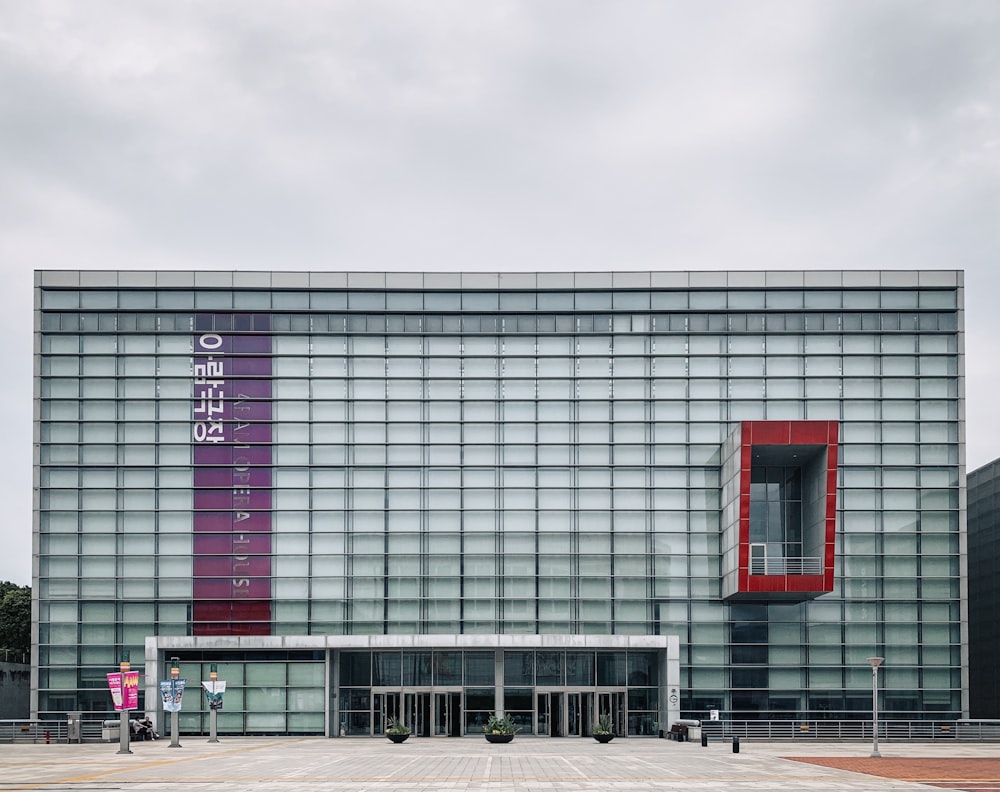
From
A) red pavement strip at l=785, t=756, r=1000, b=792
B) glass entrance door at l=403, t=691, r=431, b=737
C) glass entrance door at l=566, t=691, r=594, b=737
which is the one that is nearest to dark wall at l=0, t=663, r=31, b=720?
glass entrance door at l=403, t=691, r=431, b=737

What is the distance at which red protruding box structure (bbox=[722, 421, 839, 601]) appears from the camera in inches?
2516

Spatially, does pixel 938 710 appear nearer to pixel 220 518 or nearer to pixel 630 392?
pixel 630 392

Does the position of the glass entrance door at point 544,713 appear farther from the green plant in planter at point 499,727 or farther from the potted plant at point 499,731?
the potted plant at point 499,731

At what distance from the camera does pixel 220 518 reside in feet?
227

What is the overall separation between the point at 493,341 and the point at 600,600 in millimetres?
15826

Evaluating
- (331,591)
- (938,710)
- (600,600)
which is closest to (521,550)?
(600,600)

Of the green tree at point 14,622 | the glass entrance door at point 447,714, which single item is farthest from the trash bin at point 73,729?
the green tree at point 14,622

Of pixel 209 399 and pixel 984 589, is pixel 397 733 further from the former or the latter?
pixel 984 589

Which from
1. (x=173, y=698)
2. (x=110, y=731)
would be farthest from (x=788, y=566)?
(x=110, y=731)

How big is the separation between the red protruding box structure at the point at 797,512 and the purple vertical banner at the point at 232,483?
25.6 metres

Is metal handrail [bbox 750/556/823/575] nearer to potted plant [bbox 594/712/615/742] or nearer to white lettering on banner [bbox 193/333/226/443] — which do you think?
potted plant [bbox 594/712/615/742]

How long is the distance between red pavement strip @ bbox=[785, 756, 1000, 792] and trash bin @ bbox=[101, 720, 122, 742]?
33047 millimetres

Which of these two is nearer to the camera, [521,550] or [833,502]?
[833,502]

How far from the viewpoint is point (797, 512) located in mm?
68688
